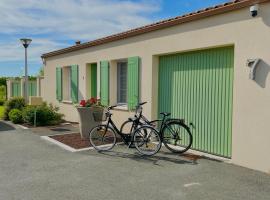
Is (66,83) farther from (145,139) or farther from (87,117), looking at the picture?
(145,139)

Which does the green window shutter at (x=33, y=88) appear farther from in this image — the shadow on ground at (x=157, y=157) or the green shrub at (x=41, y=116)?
the shadow on ground at (x=157, y=157)

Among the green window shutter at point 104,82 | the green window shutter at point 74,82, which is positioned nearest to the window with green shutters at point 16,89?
the green window shutter at point 74,82

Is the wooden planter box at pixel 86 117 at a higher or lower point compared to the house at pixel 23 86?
lower

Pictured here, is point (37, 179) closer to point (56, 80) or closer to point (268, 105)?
point (268, 105)

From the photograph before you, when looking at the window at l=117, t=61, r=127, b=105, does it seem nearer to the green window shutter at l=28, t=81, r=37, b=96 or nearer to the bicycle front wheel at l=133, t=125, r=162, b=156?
the bicycle front wheel at l=133, t=125, r=162, b=156

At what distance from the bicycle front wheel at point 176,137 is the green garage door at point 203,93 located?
244 millimetres

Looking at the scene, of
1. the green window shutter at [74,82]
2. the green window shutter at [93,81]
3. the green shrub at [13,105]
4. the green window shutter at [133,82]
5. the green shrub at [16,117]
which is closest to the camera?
the green window shutter at [133,82]

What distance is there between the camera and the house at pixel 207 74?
5.81 m

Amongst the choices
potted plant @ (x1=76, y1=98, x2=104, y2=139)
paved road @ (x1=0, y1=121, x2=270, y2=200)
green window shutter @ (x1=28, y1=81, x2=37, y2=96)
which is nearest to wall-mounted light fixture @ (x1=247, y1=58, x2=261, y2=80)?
paved road @ (x1=0, y1=121, x2=270, y2=200)

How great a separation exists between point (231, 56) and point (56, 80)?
918 centimetres

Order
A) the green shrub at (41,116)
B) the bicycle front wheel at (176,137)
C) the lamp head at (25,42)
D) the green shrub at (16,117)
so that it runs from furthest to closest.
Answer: the lamp head at (25,42), the green shrub at (16,117), the green shrub at (41,116), the bicycle front wheel at (176,137)

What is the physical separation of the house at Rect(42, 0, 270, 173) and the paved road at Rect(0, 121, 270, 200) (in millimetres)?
734

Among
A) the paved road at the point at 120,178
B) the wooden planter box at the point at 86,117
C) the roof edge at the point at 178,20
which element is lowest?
the paved road at the point at 120,178

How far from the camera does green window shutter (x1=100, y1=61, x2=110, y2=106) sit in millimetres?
10274
